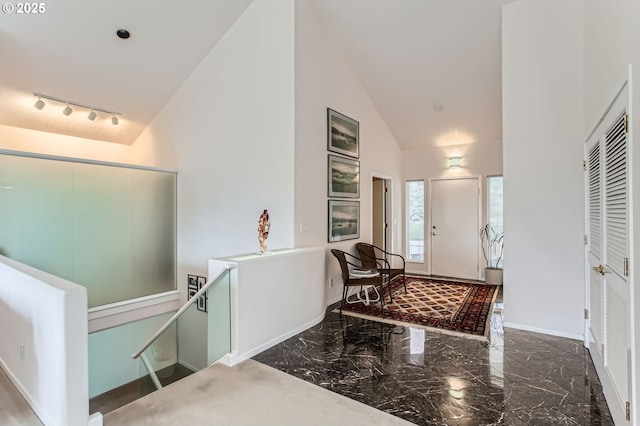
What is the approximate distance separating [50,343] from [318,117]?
368cm

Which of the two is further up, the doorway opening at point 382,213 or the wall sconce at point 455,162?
the wall sconce at point 455,162

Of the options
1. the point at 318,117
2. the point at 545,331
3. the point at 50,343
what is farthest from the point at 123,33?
the point at 545,331

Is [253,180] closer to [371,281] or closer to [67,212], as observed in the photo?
[371,281]

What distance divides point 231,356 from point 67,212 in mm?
3385

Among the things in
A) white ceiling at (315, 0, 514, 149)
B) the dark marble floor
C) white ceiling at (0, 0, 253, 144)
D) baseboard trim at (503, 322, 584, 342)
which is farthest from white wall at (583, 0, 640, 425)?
white ceiling at (0, 0, 253, 144)

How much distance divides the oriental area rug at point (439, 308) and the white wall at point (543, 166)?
1.69 feet

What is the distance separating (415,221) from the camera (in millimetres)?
7172

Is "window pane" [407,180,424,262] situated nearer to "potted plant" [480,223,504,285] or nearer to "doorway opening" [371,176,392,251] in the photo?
"doorway opening" [371,176,392,251]

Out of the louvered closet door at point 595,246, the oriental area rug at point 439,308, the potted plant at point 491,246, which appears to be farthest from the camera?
the potted plant at point 491,246

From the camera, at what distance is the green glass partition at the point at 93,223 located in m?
4.23

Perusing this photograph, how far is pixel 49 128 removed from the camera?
5.46 metres

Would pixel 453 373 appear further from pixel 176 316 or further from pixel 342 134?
pixel 342 134

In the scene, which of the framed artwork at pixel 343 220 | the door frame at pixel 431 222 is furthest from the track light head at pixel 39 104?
the door frame at pixel 431 222

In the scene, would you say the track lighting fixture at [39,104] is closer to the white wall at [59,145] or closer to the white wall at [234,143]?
the white wall at [59,145]
